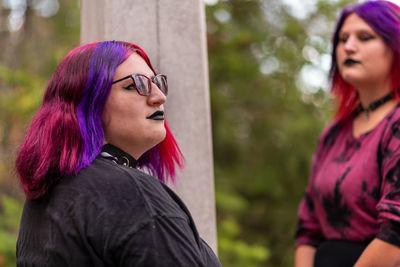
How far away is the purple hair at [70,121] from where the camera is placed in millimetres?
1411

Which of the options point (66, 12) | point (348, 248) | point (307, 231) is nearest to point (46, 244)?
point (348, 248)

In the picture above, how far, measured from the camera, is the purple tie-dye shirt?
2049 millimetres

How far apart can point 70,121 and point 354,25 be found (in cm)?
157

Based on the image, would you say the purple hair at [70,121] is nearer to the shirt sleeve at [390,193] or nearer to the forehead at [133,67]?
the forehead at [133,67]

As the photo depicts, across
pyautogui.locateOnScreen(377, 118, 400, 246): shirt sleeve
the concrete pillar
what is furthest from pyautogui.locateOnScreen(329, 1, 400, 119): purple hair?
the concrete pillar

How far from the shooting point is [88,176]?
137 centimetres

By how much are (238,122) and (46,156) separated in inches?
165

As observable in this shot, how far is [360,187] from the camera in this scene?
7.30 feet

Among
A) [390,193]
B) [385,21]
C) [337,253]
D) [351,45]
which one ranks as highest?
[385,21]

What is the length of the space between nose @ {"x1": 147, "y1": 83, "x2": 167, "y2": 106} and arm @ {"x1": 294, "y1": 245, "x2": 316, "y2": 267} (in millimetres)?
1389

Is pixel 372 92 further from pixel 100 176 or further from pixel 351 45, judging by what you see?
pixel 100 176

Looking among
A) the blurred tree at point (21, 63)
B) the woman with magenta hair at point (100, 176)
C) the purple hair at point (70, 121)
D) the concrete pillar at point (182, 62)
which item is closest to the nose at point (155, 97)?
the woman with magenta hair at point (100, 176)

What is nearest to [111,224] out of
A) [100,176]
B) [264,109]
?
[100,176]

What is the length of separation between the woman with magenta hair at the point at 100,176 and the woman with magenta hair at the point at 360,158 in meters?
0.92
